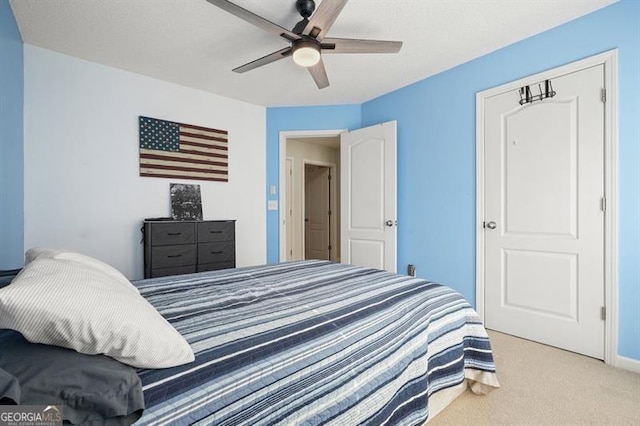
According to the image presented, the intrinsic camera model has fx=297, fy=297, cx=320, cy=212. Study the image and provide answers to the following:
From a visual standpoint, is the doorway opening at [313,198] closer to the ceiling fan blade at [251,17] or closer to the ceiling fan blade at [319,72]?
the ceiling fan blade at [319,72]

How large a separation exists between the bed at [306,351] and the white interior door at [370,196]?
5.60ft

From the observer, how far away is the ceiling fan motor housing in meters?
1.90

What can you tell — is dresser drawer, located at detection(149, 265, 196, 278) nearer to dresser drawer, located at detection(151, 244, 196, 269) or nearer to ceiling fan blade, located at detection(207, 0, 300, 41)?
dresser drawer, located at detection(151, 244, 196, 269)

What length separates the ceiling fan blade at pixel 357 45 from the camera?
195 cm

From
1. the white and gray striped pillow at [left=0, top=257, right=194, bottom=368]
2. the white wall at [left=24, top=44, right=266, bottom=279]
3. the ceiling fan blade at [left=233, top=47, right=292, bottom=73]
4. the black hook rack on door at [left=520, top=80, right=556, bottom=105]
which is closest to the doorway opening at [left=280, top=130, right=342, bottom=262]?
the white wall at [left=24, top=44, right=266, bottom=279]

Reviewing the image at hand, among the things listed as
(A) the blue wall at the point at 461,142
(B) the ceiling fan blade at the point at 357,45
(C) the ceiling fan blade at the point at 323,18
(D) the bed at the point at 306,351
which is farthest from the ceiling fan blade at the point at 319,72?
(D) the bed at the point at 306,351

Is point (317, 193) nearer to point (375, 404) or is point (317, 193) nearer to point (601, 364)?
point (601, 364)

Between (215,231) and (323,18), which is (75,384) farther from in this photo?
(215,231)

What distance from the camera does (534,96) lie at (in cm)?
240

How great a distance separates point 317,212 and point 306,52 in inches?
173

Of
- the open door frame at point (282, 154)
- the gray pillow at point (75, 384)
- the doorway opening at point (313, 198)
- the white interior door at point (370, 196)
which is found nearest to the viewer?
the gray pillow at point (75, 384)

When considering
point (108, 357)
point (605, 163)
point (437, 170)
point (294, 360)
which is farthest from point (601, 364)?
point (108, 357)

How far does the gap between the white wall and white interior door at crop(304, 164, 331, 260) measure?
2.81m

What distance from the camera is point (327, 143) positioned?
18.7ft
